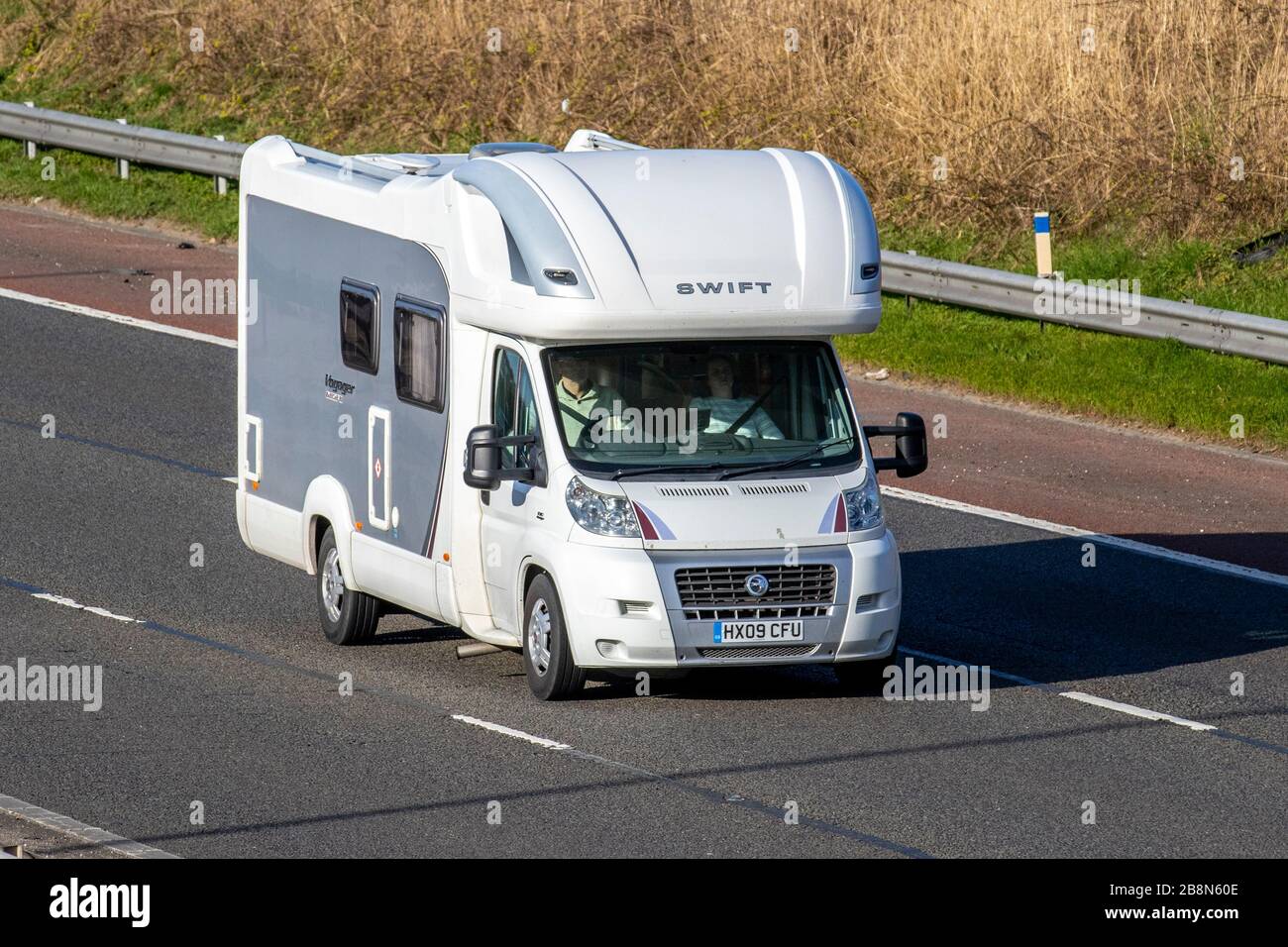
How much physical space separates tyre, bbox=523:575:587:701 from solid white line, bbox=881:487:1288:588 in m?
5.44

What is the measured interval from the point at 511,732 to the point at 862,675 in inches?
80.7

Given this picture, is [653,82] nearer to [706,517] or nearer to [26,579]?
[26,579]

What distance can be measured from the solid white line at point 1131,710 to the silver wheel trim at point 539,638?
2.84 metres

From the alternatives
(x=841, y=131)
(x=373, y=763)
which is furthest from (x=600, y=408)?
(x=841, y=131)

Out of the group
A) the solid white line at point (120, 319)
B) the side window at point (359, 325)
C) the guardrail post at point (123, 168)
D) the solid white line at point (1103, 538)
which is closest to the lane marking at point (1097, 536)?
the solid white line at point (1103, 538)

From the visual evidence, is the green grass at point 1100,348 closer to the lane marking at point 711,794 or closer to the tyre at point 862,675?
the tyre at point 862,675

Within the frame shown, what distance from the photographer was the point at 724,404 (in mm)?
12336

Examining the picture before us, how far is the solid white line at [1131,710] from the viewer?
12109mm

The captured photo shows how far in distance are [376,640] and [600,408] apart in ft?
8.81

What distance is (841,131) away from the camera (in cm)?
2534

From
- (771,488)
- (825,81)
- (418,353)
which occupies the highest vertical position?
(825,81)

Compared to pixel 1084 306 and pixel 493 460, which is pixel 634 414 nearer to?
pixel 493 460

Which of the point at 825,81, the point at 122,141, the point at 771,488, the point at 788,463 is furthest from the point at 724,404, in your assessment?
the point at 122,141

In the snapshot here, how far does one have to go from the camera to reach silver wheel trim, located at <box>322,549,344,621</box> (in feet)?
45.9
